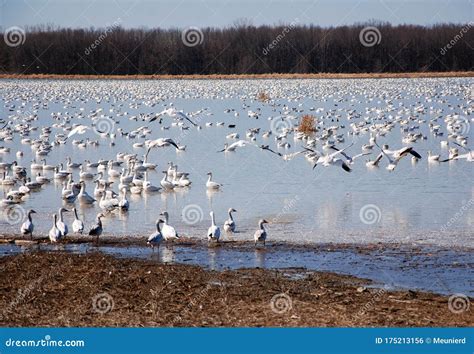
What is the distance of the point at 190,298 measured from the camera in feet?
27.8

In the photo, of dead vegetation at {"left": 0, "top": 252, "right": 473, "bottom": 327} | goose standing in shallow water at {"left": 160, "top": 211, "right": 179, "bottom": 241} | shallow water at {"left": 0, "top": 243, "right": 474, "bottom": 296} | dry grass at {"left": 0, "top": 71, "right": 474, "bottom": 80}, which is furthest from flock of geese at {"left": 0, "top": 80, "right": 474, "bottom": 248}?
dry grass at {"left": 0, "top": 71, "right": 474, "bottom": 80}

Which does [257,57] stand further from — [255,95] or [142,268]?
[142,268]

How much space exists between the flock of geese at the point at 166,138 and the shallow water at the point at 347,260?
390 mm

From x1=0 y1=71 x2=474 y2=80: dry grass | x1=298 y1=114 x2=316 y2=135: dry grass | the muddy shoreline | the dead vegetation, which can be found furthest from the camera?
x1=0 y1=71 x2=474 y2=80: dry grass

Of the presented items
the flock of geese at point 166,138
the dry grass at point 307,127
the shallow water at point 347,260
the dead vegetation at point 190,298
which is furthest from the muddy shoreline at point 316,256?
the dry grass at point 307,127

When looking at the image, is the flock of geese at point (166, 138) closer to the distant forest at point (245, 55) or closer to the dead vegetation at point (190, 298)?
the dead vegetation at point (190, 298)

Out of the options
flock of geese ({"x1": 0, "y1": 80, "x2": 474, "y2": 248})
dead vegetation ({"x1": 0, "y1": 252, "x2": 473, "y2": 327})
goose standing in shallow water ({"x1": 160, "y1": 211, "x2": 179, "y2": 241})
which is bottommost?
dead vegetation ({"x1": 0, "y1": 252, "x2": 473, "y2": 327})

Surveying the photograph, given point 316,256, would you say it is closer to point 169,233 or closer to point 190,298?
point 169,233

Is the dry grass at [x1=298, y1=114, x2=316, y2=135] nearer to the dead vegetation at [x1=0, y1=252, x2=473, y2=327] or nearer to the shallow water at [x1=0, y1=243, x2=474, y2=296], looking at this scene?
the shallow water at [x1=0, y1=243, x2=474, y2=296]

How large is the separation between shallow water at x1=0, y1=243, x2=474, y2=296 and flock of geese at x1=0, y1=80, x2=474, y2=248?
0.39 meters

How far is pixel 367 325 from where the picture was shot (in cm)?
750

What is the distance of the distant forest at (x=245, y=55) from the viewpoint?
8081cm

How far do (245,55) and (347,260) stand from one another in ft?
244

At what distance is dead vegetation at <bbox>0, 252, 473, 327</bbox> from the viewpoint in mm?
7652
